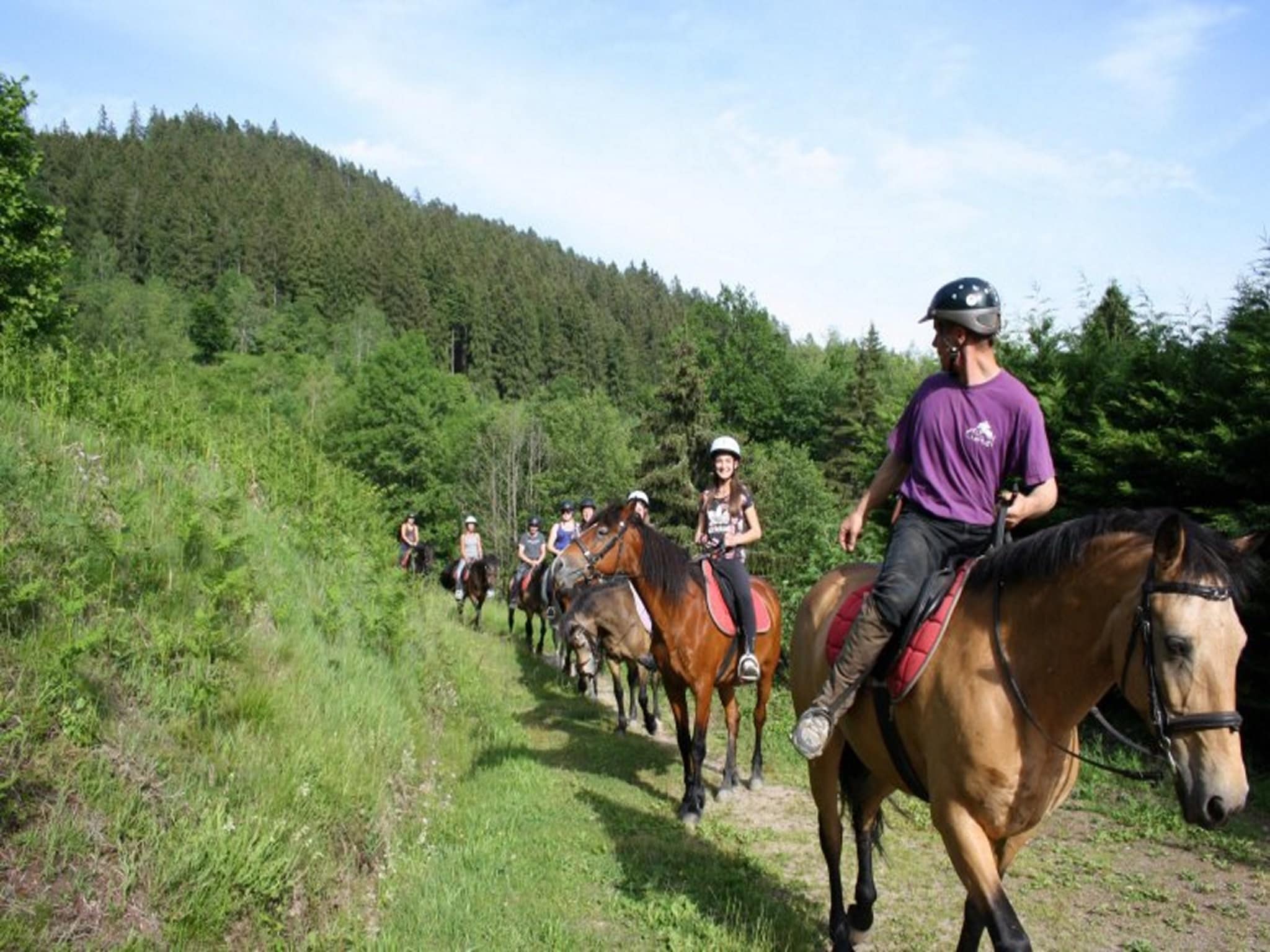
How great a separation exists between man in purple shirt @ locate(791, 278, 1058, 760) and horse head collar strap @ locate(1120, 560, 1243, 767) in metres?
0.89

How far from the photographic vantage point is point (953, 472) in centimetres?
389

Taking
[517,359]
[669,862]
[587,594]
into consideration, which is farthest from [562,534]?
[517,359]

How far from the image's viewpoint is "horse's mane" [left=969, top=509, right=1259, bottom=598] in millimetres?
2742

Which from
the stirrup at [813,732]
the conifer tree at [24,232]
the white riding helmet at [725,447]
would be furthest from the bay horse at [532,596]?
the conifer tree at [24,232]

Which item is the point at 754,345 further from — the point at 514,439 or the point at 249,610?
the point at 249,610

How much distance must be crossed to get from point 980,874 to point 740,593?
183 inches

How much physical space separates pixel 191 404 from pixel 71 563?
4700 millimetres

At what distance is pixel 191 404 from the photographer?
8492mm

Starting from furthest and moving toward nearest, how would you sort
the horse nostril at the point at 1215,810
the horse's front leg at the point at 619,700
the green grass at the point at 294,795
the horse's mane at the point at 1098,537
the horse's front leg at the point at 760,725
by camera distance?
1. the horse's front leg at the point at 619,700
2. the horse's front leg at the point at 760,725
3. the green grass at the point at 294,795
4. the horse's mane at the point at 1098,537
5. the horse nostril at the point at 1215,810

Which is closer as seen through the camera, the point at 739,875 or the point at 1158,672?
the point at 1158,672

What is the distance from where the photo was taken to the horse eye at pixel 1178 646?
2656mm

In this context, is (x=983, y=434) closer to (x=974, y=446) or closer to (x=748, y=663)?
(x=974, y=446)

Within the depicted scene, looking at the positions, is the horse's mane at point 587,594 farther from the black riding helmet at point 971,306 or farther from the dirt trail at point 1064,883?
the black riding helmet at point 971,306

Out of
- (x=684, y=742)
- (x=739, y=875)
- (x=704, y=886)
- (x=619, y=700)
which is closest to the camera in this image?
(x=704, y=886)
